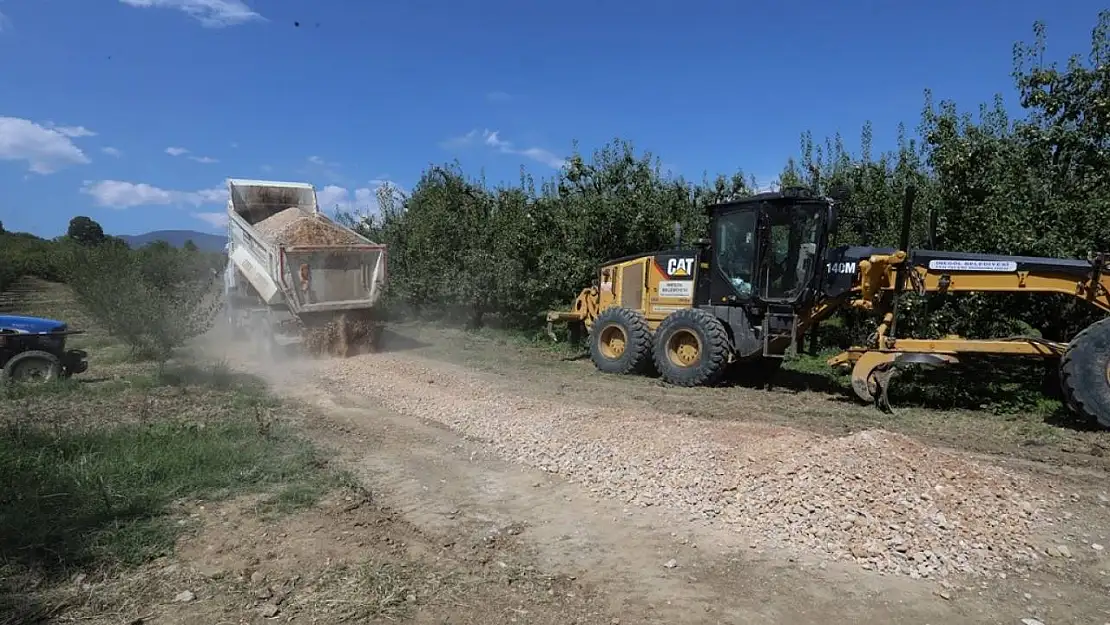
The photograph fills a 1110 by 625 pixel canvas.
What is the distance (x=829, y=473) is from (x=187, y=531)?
14.1 ft

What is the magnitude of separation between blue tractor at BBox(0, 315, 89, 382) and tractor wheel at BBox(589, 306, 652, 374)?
24.8ft

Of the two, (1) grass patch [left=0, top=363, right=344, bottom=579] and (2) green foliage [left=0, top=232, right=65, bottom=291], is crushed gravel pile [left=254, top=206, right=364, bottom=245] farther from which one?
(2) green foliage [left=0, top=232, right=65, bottom=291]

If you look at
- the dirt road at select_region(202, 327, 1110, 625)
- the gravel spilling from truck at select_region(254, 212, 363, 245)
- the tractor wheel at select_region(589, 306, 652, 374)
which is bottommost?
the dirt road at select_region(202, 327, 1110, 625)

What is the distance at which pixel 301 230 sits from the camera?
41.8 ft

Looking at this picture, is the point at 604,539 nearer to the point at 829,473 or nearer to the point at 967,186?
the point at 829,473

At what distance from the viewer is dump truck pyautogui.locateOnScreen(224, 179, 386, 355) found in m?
12.1

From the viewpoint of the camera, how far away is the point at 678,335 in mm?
10625

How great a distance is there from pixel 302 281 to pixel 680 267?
6.25 metres

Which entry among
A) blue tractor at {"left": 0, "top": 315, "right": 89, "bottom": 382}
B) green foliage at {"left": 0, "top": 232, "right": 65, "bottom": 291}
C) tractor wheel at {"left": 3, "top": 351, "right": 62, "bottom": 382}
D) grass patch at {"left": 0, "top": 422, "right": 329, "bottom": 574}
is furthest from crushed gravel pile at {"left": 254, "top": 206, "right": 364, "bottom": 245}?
green foliage at {"left": 0, "top": 232, "right": 65, "bottom": 291}

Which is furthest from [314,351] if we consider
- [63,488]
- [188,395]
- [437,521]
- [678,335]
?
[437,521]

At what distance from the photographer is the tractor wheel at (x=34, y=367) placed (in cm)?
944

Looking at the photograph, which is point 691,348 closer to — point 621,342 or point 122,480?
point 621,342

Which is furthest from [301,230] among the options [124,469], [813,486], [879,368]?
[813,486]

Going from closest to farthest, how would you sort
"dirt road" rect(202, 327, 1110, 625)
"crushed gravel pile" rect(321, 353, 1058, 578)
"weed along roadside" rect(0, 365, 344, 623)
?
"dirt road" rect(202, 327, 1110, 625), "weed along roadside" rect(0, 365, 344, 623), "crushed gravel pile" rect(321, 353, 1058, 578)
